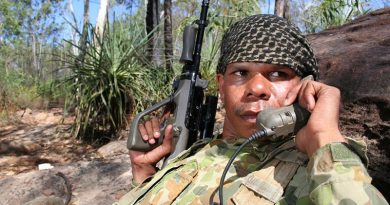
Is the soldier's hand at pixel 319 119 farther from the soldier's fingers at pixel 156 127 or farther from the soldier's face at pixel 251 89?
the soldier's fingers at pixel 156 127

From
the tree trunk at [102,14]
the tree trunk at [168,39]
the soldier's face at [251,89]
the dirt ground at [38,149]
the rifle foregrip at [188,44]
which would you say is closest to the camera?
the soldier's face at [251,89]

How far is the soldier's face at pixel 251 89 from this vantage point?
1578 millimetres

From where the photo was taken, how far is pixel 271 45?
161cm

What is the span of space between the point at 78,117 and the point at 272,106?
17.0 feet

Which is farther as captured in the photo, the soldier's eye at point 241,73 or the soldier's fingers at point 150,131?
the soldier's fingers at point 150,131

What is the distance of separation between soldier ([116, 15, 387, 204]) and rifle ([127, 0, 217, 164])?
0.17m

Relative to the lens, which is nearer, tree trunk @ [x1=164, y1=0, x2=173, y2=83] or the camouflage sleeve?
the camouflage sleeve

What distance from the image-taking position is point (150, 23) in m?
6.91

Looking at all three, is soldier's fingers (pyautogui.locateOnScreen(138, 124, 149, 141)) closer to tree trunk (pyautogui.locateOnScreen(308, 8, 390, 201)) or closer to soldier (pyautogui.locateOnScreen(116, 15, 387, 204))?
soldier (pyautogui.locateOnScreen(116, 15, 387, 204))

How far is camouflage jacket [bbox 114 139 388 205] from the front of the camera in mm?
1150

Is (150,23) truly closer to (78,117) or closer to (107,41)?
(107,41)

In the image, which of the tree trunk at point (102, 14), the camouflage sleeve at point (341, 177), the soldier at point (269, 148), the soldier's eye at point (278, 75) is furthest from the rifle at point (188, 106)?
the tree trunk at point (102, 14)

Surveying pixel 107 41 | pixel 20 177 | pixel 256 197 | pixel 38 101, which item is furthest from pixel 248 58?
pixel 38 101

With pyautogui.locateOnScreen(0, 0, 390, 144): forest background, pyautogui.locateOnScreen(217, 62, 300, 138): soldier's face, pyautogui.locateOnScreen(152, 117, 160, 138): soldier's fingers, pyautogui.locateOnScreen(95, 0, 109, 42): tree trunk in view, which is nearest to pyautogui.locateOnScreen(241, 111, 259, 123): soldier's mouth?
pyautogui.locateOnScreen(217, 62, 300, 138): soldier's face
